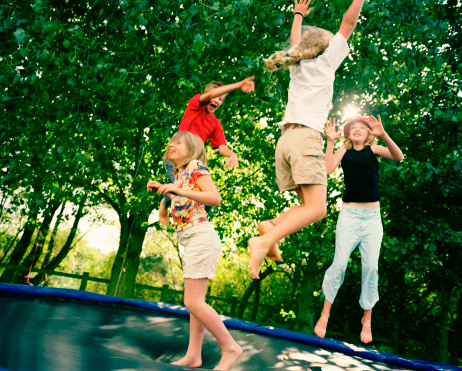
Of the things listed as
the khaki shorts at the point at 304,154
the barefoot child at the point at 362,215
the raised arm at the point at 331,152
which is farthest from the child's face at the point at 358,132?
the khaki shorts at the point at 304,154

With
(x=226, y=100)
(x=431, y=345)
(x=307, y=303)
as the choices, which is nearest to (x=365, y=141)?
(x=226, y=100)

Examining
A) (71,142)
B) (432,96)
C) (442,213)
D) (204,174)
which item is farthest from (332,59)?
(442,213)

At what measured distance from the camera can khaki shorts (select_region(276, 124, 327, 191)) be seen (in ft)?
5.73

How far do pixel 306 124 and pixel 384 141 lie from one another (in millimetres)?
873

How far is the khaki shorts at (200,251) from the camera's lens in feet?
6.08

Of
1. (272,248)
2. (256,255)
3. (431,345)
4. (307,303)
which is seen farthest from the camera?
(307,303)

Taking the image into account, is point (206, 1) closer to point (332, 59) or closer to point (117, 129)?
point (117, 129)

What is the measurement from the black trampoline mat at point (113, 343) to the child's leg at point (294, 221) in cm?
54

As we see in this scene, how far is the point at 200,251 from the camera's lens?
73.4 inches

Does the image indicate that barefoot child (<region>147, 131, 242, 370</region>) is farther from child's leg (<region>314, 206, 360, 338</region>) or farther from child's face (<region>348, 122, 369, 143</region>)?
child's face (<region>348, 122, 369, 143</region>)

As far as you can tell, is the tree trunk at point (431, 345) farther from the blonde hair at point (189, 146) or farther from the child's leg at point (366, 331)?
the blonde hair at point (189, 146)

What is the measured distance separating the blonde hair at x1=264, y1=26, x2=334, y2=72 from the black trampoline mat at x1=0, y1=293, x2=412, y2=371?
1.34 m

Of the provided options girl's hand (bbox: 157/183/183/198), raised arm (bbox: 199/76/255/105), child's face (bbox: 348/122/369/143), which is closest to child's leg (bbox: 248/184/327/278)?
girl's hand (bbox: 157/183/183/198)

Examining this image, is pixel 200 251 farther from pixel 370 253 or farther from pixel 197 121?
pixel 370 253
